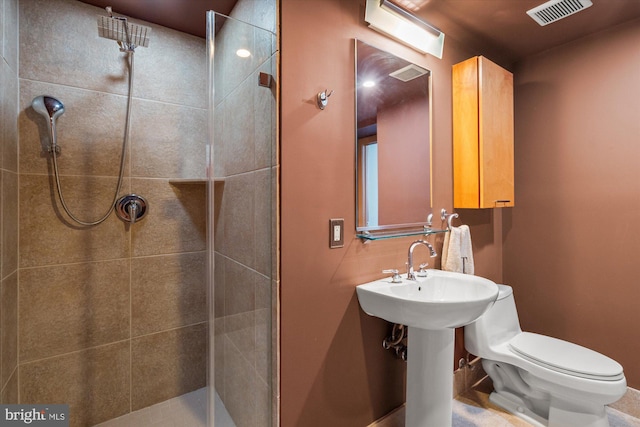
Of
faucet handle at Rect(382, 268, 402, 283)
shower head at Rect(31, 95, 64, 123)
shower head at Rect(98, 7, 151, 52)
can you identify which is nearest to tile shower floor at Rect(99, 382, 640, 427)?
faucet handle at Rect(382, 268, 402, 283)

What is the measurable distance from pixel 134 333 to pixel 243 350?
0.87 m

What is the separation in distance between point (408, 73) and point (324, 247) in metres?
1.12

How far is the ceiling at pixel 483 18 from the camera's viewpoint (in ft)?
5.31

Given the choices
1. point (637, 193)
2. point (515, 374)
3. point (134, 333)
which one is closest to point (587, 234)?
point (637, 193)

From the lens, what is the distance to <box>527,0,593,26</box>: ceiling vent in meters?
1.62

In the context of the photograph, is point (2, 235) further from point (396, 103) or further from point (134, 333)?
point (396, 103)

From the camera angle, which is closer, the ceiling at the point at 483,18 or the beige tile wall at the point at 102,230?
the beige tile wall at the point at 102,230

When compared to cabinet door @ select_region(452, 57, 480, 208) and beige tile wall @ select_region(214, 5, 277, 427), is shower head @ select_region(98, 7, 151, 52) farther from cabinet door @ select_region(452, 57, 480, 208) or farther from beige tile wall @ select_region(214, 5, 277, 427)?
cabinet door @ select_region(452, 57, 480, 208)

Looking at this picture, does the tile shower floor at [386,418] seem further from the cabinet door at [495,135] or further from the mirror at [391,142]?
the cabinet door at [495,135]

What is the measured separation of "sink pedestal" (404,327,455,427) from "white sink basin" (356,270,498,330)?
19 centimetres

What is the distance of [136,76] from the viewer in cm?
174

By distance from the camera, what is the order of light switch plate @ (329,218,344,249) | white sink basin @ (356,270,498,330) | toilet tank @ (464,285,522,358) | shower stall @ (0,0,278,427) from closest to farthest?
white sink basin @ (356,270,498,330) < shower stall @ (0,0,278,427) < light switch plate @ (329,218,344,249) < toilet tank @ (464,285,522,358)

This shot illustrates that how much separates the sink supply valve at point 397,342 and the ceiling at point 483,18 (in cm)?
167

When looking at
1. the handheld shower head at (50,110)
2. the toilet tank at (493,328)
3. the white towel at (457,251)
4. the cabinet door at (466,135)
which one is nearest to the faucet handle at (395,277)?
the white towel at (457,251)
